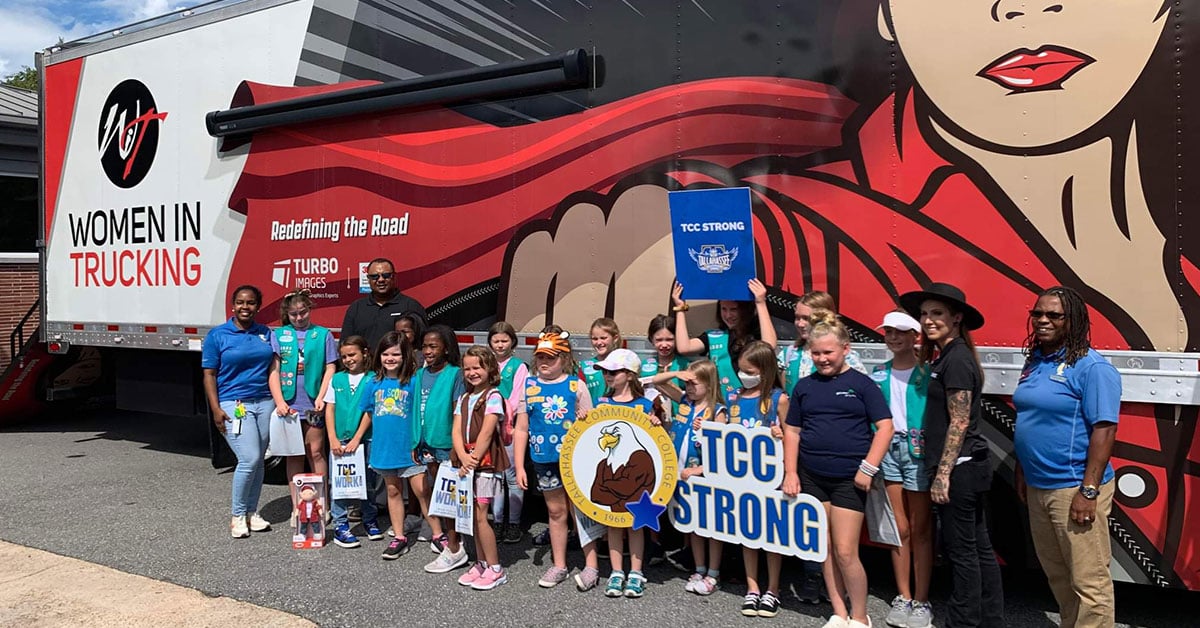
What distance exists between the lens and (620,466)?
4.28 metres

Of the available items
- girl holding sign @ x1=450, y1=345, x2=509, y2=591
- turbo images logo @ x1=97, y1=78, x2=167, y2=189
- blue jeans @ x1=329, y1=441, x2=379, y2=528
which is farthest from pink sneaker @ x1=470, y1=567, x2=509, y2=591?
turbo images logo @ x1=97, y1=78, x2=167, y2=189

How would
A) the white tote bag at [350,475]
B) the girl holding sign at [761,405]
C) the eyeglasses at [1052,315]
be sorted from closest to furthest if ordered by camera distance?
the eyeglasses at [1052,315], the girl holding sign at [761,405], the white tote bag at [350,475]

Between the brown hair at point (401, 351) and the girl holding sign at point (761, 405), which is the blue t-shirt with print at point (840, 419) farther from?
the brown hair at point (401, 351)

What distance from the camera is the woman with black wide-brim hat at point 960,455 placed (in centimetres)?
358

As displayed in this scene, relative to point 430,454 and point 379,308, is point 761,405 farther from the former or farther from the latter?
point 379,308

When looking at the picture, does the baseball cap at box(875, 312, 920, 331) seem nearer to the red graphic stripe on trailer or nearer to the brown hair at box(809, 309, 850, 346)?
the brown hair at box(809, 309, 850, 346)

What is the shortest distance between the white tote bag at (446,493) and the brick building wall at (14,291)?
10512 mm

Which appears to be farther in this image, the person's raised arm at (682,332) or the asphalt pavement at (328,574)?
the person's raised arm at (682,332)

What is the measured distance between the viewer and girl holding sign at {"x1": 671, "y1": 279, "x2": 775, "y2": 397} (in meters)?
4.45

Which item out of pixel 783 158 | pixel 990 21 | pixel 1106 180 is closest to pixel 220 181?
pixel 783 158

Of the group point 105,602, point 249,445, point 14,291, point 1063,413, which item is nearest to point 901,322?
point 1063,413

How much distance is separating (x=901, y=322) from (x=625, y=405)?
1.38 meters

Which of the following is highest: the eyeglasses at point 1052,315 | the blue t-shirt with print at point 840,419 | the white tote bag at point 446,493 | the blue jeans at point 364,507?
the eyeglasses at point 1052,315

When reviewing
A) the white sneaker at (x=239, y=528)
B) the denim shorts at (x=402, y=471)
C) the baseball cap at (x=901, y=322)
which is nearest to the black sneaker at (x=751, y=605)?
the baseball cap at (x=901, y=322)
